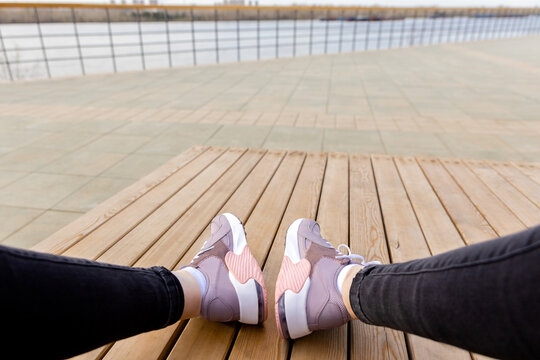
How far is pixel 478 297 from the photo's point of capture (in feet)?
1.86

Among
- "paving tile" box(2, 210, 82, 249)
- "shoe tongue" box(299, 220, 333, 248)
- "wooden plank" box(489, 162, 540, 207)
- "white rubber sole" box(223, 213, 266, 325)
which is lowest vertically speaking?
"paving tile" box(2, 210, 82, 249)

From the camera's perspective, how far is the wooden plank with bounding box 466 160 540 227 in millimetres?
1647

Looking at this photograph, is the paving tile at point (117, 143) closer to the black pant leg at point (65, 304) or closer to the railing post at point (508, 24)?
the black pant leg at point (65, 304)

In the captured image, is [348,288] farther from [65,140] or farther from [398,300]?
[65,140]

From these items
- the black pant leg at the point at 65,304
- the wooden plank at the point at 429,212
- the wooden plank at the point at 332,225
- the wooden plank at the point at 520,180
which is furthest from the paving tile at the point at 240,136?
the black pant leg at the point at 65,304

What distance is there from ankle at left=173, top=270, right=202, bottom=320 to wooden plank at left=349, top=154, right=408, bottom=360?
1.43ft

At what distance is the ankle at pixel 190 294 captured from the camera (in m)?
0.96

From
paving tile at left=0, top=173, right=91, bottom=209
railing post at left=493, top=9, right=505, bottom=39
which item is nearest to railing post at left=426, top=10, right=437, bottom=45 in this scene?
railing post at left=493, top=9, right=505, bottom=39

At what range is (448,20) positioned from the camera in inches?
476

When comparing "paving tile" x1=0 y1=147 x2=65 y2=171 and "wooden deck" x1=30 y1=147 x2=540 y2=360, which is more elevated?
"wooden deck" x1=30 y1=147 x2=540 y2=360

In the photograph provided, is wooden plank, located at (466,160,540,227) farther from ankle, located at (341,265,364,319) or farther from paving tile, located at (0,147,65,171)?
paving tile, located at (0,147,65,171)

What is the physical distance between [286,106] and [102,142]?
6.71 feet

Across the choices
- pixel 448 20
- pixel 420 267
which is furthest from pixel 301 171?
pixel 448 20

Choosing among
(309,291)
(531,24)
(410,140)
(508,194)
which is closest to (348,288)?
(309,291)
